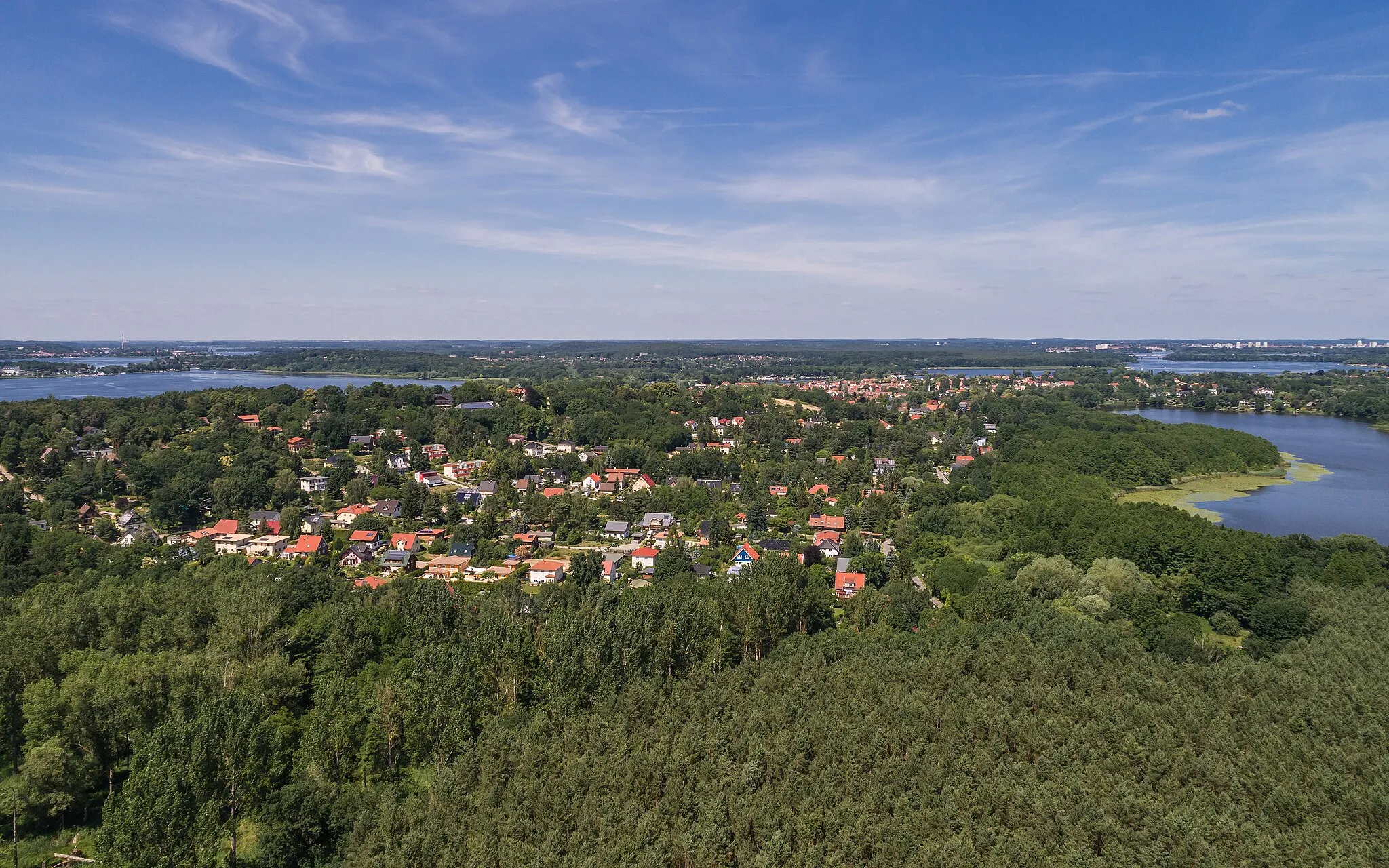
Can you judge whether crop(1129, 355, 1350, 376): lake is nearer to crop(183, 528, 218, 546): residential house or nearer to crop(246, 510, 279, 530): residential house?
crop(246, 510, 279, 530): residential house

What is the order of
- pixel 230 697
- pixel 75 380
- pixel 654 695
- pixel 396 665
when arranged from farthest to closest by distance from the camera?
pixel 75 380, pixel 396 665, pixel 654 695, pixel 230 697

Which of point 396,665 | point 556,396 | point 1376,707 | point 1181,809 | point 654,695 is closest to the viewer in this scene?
point 1181,809

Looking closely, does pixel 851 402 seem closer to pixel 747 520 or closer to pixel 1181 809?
pixel 747 520

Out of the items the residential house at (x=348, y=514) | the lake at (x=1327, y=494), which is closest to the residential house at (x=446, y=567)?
the residential house at (x=348, y=514)

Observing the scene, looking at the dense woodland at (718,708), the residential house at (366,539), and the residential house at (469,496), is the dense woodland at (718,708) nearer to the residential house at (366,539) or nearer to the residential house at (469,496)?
the residential house at (366,539)

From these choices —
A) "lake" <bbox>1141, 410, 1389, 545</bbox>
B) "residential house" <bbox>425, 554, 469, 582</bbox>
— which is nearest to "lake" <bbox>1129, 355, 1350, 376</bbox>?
"lake" <bbox>1141, 410, 1389, 545</bbox>

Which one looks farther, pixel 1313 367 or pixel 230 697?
pixel 1313 367

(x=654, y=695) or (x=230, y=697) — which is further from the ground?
(x=230, y=697)

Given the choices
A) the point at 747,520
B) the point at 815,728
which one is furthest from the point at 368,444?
the point at 815,728
